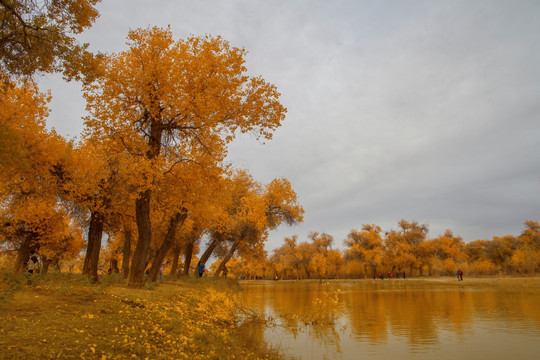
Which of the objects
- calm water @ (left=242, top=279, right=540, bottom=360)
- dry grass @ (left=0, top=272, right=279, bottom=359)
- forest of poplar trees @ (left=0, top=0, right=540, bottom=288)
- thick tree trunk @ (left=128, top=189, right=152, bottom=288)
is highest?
forest of poplar trees @ (left=0, top=0, right=540, bottom=288)

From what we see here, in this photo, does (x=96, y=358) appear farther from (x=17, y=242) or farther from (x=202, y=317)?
(x=17, y=242)

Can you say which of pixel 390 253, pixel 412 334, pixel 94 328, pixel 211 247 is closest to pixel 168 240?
pixel 211 247

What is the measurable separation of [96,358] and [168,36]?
12602 millimetres

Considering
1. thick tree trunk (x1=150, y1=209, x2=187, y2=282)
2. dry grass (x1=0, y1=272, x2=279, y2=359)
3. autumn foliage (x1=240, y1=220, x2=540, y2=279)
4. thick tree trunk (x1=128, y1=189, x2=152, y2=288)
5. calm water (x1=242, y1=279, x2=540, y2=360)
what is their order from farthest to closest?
1. autumn foliage (x1=240, y1=220, x2=540, y2=279)
2. thick tree trunk (x1=150, y1=209, x2=187, y2=282)
3. thick tree trunk (x1=128, y1=189, x2=152, y2=288)
4. calm water (x1=242, y1=279, x2=540, y2=360)
5. dry grass (x1=0, y1=272, x2=279, y2=359)

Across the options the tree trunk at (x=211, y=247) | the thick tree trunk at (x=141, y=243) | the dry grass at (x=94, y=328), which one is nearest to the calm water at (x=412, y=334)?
the dry grass at (x=94, y=328)

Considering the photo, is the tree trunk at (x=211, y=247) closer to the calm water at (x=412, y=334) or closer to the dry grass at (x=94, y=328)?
the calm water at (x=412, y=334)

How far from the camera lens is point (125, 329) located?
7.04 m

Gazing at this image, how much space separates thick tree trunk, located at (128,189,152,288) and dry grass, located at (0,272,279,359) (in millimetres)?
3297

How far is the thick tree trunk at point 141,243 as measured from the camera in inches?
563

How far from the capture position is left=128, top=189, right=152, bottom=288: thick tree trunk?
46.9ft

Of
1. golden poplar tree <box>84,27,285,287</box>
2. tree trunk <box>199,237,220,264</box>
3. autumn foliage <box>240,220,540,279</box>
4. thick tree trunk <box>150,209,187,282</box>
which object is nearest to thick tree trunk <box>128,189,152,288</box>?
golden poplar tree <box>84,27,285,287</box>

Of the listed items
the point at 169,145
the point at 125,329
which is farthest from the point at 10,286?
the point at 169,145

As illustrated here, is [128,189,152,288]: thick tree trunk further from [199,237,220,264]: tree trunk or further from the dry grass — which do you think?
[199,237,220,264]: tree trunk

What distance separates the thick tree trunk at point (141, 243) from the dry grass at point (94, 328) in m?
3.30
